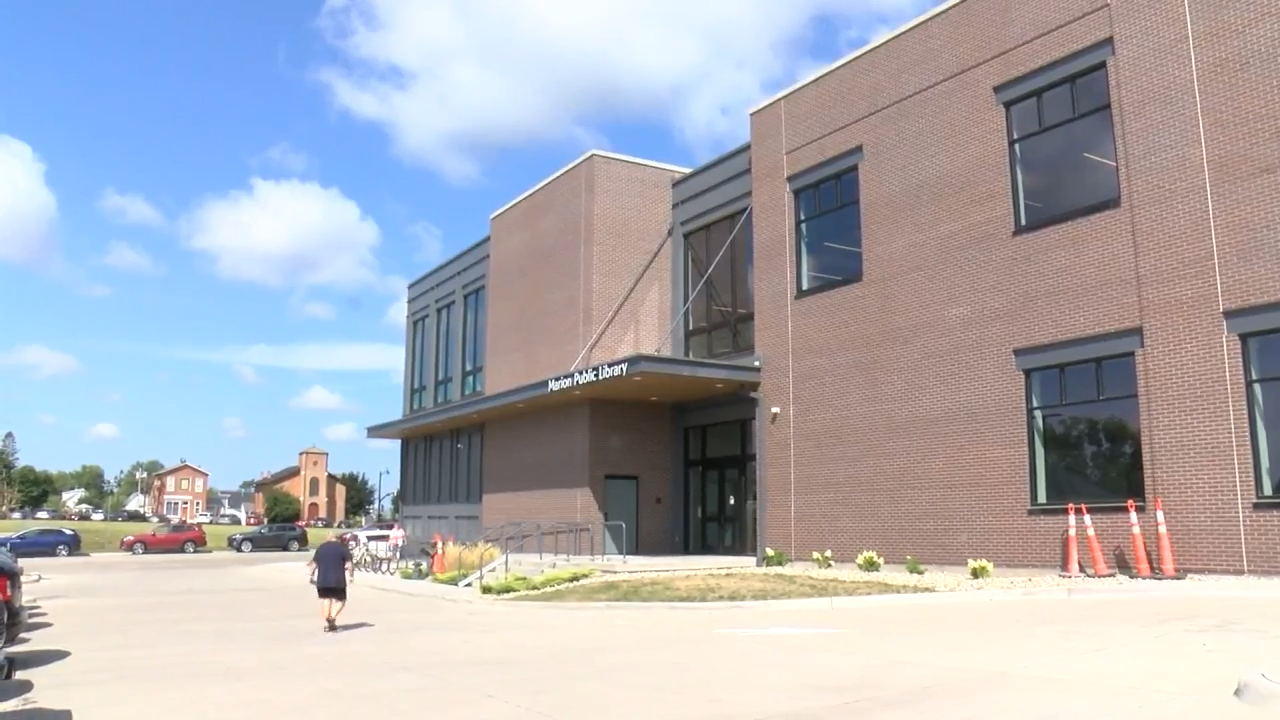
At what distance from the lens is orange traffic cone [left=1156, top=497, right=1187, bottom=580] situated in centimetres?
1573

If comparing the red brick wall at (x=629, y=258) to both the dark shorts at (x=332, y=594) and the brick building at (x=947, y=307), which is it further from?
the dark shorts at (x=332, y=594)

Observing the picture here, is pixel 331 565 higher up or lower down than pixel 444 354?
lower down

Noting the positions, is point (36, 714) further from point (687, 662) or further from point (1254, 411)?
point (1254, 411)

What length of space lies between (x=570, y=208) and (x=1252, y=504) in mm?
20519

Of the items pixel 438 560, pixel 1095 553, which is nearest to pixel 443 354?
pixel 438 560

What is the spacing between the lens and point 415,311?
46.1 m

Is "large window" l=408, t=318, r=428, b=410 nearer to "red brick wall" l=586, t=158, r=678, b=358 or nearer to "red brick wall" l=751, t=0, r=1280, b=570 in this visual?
"red brick wall" l=586, t=158, r=678, b=358

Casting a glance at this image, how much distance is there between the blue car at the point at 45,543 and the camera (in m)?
48.7

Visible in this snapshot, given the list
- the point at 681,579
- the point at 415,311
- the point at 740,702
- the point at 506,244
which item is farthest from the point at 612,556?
the point at 415,311

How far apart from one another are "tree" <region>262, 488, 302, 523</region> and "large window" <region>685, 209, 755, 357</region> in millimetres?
87260

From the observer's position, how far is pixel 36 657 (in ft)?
42.3

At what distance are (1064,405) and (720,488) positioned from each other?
11.3 meters

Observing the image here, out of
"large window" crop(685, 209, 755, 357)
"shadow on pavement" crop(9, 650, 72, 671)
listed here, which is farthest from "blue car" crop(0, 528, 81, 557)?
"shadow on pavement" crop(9, 650, 72, 671)

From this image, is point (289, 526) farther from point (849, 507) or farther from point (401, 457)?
point (849, 507)
